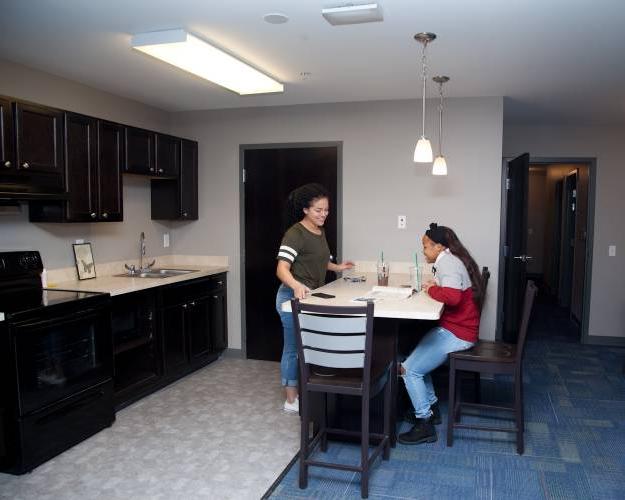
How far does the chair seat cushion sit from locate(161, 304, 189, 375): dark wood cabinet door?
2.20m

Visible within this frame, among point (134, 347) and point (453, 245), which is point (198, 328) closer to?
point (134, 347)

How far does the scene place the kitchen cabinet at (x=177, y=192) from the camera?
4.88 metres

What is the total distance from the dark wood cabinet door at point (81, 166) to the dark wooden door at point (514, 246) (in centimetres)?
348

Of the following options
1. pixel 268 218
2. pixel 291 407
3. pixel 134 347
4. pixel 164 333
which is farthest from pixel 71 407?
pixel 268 218

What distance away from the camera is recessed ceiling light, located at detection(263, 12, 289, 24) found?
262 centimetres

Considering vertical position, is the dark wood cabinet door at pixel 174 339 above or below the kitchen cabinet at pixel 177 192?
below

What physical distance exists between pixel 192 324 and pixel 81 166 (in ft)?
5.23

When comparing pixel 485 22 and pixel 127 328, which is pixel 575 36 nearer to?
pixel 485 22

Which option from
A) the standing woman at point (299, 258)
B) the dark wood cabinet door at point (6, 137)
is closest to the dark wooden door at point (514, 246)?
the standing woman at point (299, 258)

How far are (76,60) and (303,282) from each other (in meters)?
2.03

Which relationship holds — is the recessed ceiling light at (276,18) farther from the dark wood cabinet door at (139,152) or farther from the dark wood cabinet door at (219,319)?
the dark wood cabinet door at (219,319)

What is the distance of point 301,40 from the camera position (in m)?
3.01

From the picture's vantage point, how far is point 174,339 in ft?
14.1

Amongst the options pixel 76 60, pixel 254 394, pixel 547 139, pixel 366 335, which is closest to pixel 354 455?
pixel 366 335
